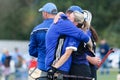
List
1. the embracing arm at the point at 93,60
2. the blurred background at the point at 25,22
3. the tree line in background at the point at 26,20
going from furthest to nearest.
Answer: the tree line in background at the point at 26,20, the blurred background at the point at 25,22, the embracing arm at the point at 93,60

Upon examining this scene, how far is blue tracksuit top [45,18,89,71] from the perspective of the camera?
9.79 metres

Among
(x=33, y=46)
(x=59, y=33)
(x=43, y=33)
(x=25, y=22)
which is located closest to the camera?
(x=59, y=33)

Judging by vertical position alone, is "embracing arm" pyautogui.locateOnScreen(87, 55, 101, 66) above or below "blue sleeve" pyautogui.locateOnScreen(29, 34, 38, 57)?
below

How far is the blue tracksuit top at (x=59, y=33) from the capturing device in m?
9.79

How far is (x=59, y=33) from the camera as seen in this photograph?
984 cm

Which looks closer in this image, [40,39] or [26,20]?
[40,39]

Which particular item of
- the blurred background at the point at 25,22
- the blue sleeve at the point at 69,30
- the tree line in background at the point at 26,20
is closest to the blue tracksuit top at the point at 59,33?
the blue sleeve at the point at 69,30

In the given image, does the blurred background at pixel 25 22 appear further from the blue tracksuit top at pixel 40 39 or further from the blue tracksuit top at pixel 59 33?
the blue tracksuit top at pixel 59 33

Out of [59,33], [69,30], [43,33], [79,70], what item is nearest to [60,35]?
[59,33]

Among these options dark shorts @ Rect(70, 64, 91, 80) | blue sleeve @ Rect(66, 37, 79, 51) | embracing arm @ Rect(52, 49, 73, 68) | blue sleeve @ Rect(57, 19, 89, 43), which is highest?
blue sleeve @ Rect(57, 19, 89, 43)

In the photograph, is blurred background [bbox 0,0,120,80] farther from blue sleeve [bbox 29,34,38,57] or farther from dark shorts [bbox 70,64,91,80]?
dark shorts [bbox 70,64,91,80]

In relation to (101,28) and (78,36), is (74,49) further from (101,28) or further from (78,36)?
(101,28)

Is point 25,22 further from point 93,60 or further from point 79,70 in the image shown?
point 79,70

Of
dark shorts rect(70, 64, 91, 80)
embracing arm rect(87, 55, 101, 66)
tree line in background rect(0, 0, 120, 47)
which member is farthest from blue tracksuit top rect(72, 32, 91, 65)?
tree line in background rect(0, 0, 120, 47)
